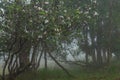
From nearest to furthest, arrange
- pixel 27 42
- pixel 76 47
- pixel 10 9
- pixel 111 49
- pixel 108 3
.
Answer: pixel 10 9 < pixel 27 42 < pixel 108 3 < pixel 111 49 < pixel 76 47

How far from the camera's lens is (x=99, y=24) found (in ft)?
97.2

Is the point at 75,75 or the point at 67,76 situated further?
the point at 75,75

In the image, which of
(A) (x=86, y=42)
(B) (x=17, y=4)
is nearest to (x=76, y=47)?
(A) (x=86, y=42)

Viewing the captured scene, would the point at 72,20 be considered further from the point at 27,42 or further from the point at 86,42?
the point at 86,42

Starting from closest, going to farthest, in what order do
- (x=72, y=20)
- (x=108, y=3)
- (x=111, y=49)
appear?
(x=72, y=20), (x=108, y=3), (x=111, y=49)

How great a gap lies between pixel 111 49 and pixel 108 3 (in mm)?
4226

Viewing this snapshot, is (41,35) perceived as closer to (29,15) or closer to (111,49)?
(29,15)

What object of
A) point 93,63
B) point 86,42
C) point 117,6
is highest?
point 117,6

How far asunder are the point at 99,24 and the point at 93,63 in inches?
135

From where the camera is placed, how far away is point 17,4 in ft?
56.3

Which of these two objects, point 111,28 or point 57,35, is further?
point 111,28

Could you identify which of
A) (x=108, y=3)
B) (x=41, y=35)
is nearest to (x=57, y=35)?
Result: (x=41, y=35)

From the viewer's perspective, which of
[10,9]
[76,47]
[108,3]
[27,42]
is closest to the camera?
[10,9]

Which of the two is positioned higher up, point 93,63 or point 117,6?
point 117,6
